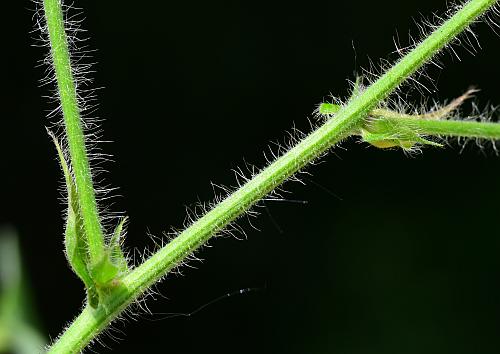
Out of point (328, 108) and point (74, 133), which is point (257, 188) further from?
point (74, 133)

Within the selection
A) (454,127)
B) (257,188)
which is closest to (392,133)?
(454,127)

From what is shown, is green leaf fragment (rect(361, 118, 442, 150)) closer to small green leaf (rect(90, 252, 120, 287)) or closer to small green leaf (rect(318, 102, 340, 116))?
small green leaf (rect(318, 102, 340, 116))

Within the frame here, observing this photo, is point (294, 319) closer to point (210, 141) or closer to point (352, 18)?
point (210, 141)

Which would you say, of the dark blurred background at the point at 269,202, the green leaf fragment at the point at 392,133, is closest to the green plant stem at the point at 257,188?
the green leaf fragment at the point at 392,133

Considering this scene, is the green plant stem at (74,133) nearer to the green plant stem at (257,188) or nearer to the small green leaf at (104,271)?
the small green leaf at (104,271)

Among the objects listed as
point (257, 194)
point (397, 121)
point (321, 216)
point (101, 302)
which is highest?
point (321, 216)

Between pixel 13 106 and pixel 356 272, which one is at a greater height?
pixel 13 106

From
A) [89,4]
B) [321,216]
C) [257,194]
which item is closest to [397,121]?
[257,194]
